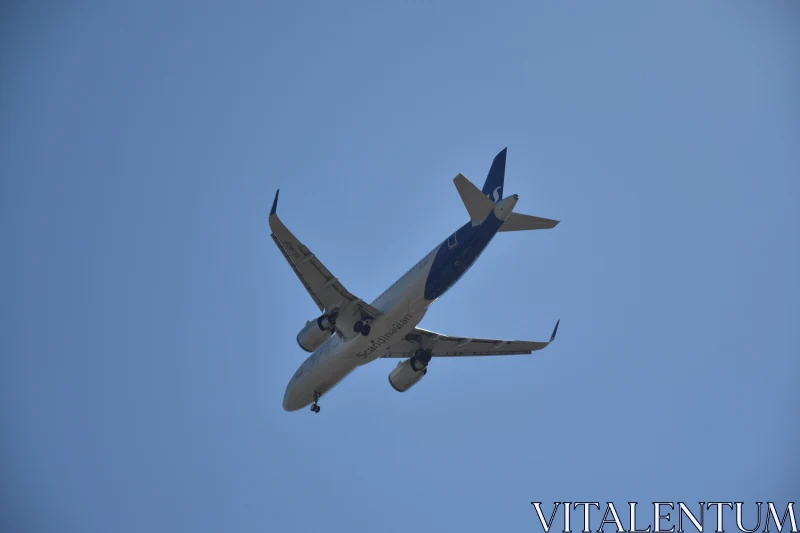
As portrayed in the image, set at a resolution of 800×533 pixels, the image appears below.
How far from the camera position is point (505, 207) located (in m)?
29.1

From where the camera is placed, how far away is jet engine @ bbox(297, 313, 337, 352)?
112 feet

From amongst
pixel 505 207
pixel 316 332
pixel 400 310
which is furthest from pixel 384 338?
pixel 505 207

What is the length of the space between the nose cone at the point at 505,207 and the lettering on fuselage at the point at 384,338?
6.66 m

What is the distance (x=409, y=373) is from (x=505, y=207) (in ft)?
44.3

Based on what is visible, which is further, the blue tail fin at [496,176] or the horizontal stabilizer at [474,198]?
the blue tail fin at [496,176]

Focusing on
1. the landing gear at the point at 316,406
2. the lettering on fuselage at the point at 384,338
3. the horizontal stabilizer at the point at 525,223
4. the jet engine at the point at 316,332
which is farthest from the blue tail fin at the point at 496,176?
the landing gear at the point at 316,406

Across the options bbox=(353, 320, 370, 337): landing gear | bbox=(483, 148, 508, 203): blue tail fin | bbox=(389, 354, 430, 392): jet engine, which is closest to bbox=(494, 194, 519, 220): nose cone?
bbox=(483, 148, 508, 203): blue tail fin

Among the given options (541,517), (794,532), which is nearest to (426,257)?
(541,517)

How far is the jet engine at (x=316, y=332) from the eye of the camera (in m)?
34.1

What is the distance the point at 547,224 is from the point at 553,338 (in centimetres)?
911

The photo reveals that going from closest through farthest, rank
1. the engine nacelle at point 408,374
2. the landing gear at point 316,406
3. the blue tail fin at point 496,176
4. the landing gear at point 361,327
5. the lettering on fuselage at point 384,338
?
the blue tail fin at point 496,176 < the lettering on fuselage at point 384,338 < the landing gear at point 361,327 < the landing gear at point 316,406 < the engine nacelle at point 408,374

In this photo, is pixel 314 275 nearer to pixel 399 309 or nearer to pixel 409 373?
pixel 399 309

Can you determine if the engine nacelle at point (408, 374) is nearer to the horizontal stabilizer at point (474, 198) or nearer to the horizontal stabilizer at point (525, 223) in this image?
the horizontal stabilizer at point (525, 223)

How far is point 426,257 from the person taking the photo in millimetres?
31797
